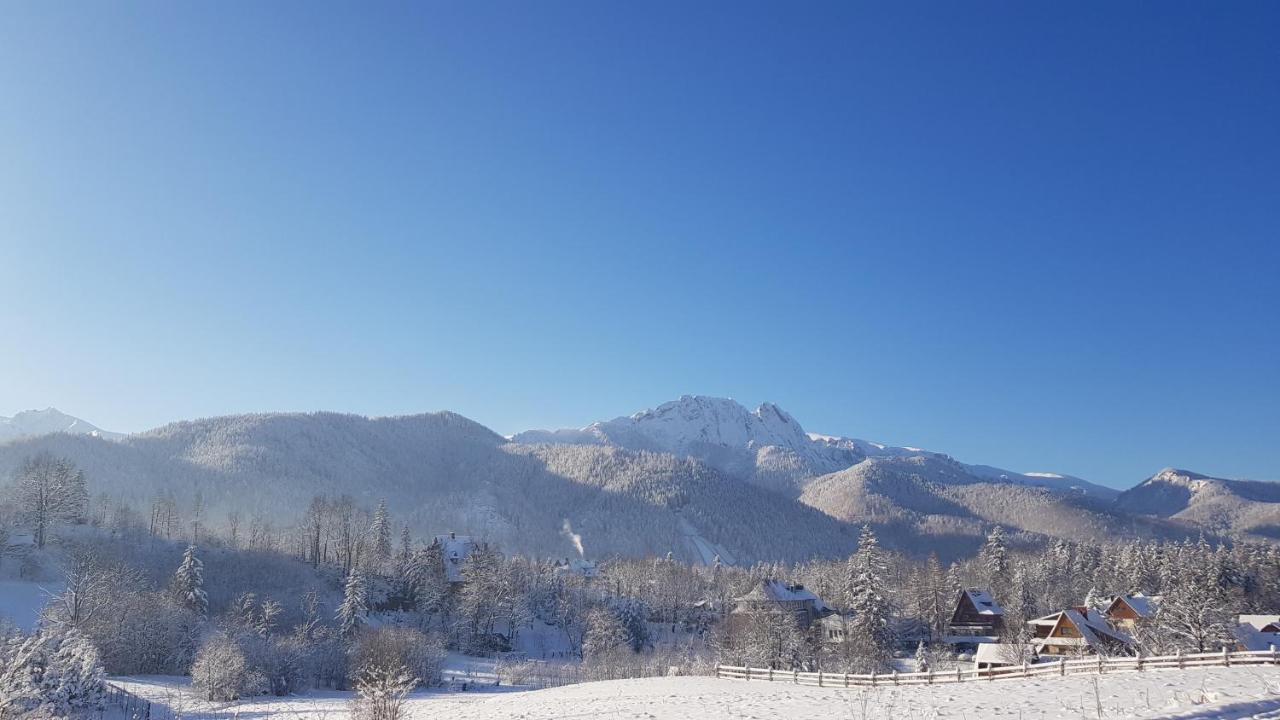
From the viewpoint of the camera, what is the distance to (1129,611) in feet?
233

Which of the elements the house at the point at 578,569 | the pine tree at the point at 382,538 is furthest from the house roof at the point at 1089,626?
the house at the point at 578,569

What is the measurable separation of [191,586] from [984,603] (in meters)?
81.6

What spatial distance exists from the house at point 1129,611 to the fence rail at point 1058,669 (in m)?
47.4

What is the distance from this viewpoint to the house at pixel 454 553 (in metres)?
102

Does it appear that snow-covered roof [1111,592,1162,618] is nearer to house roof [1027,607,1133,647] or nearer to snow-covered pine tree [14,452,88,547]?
house roof [1027,607,1133,647]

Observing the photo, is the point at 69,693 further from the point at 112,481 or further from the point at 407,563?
the point at 112,481

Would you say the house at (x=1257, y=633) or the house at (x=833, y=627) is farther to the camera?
the house at (x=833, y=627)

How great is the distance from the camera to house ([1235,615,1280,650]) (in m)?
54.6

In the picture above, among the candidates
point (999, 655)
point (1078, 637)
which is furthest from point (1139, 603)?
point (999, 655)

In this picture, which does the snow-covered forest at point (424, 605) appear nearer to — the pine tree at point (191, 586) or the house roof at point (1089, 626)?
the pine tree at point (191, 586)

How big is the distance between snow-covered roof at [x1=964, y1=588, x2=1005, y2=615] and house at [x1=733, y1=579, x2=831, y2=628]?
688 inches

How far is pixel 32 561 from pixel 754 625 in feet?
226

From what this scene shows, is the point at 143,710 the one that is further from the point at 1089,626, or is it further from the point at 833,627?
the point at 833,627

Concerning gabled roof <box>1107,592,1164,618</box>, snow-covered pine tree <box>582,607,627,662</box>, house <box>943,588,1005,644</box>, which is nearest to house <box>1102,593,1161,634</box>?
gabled roof <box>1107,592,1164,618</box>
